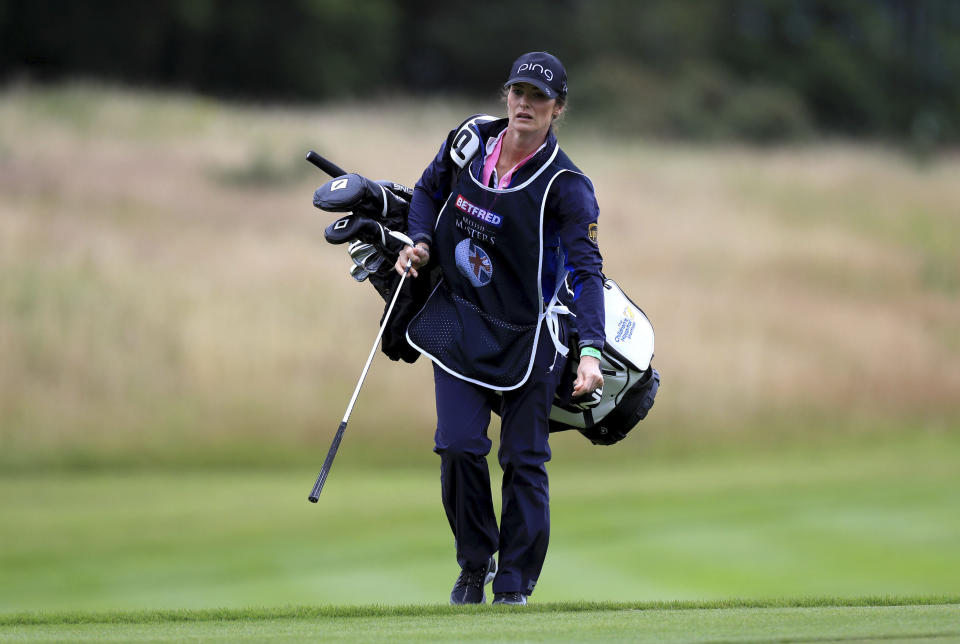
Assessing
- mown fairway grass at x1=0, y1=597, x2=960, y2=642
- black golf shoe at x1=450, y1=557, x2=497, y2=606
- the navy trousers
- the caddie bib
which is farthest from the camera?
black golf shoe at x1=450, y1=557, x2=497, y2=606

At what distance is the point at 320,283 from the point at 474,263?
14824 millimetres

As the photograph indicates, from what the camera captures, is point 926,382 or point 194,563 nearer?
point 194,563

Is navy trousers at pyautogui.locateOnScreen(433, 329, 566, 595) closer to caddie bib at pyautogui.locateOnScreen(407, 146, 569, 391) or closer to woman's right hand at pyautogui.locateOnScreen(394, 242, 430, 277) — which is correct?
caddie bib at pyautogui.locateOnScreen(407, 146, 569, 391)

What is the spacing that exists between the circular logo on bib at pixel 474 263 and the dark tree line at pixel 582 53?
3024 cm

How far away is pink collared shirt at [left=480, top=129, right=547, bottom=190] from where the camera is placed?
5.04 m

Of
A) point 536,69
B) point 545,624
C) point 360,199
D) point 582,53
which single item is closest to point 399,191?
point 360,199

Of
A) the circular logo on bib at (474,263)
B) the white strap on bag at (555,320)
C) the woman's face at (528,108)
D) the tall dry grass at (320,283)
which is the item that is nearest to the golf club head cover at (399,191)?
the circular logo on bib at (474,263)

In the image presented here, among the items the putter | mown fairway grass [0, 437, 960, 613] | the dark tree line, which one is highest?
the dark tree line

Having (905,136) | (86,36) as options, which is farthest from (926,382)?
(86,36)

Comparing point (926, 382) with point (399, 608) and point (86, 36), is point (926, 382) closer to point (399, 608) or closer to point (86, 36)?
point (399, 608)

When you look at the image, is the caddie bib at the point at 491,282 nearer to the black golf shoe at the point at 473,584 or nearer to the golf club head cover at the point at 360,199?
the golf club head cover at the point at 360,199

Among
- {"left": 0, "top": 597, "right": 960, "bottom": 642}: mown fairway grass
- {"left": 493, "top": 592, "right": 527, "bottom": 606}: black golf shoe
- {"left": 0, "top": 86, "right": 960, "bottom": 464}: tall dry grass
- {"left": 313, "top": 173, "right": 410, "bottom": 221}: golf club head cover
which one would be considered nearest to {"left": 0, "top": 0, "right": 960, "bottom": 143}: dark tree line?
{"left": 0, "top": 86, "right": 960, "bottom": 464}: tall dry grass

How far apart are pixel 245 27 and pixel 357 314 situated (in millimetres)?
21023

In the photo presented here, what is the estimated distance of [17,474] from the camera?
15312 millimetres
